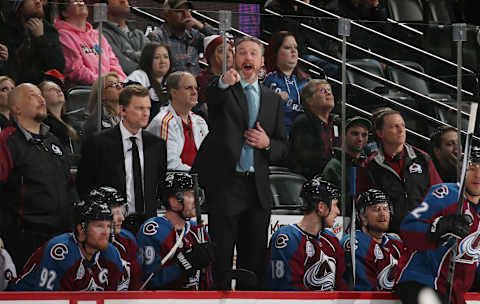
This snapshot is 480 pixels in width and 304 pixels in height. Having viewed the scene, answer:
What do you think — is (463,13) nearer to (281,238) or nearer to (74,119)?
(281,238)

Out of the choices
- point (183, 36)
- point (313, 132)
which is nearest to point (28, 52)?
point (183, 36)

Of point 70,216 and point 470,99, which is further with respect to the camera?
point 470,99

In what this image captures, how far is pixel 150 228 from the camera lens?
4.41 meters

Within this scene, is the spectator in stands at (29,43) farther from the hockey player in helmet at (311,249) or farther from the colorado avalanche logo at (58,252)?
the hockey player in helmet at (311,249)

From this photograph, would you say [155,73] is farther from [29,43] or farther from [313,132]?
[313,132]

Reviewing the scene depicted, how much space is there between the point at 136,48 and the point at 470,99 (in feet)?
5.82

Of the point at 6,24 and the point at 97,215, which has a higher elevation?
the point at 6,24

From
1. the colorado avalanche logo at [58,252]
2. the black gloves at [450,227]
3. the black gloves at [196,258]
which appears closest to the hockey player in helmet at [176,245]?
the black gloves at [196,258]

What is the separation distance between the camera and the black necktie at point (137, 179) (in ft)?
14.5

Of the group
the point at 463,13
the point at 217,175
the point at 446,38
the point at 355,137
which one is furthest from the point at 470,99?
the point at 463,13

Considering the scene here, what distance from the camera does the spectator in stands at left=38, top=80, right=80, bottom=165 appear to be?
4.34 m

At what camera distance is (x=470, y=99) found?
487 centimetres

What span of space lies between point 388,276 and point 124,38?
5.86ft

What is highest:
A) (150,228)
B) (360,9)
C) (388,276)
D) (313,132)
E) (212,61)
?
(360,9)
